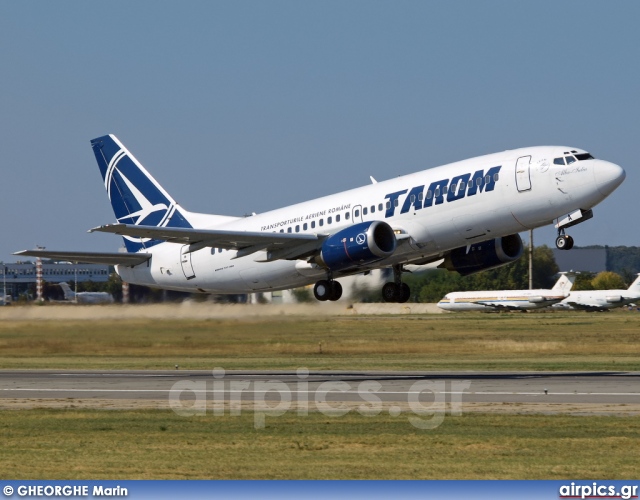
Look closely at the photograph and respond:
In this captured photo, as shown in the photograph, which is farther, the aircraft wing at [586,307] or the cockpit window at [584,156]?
the aircraft wing at [586,307]

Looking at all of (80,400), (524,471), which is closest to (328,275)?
(80,400)

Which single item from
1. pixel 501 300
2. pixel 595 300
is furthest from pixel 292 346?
pixel 595 300

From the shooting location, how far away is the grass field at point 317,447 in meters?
20.5

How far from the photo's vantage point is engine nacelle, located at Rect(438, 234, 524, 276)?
44.0 meters

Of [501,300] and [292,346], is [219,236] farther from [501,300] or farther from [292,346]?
[501,300]

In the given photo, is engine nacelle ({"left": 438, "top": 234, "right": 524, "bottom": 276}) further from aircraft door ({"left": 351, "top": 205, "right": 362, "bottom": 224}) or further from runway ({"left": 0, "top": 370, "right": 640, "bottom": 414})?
aircraft door ({"left": 351, "top": 205, "right": 362, "bottom": 224})

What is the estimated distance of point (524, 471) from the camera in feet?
66.8

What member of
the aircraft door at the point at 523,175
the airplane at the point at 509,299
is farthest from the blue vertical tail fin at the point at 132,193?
the airplane at the point at 509,299

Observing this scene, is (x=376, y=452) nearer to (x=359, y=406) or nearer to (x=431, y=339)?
(x=359, y=406)

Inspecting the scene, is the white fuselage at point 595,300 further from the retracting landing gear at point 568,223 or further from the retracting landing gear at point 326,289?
the retracting landing gear at point 568,223

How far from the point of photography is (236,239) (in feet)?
140

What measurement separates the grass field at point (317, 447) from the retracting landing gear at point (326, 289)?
15.4 m

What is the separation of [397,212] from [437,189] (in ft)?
6.38

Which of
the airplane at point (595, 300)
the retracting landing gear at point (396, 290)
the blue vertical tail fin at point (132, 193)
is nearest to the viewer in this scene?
the retracting landing gear at point (396, 290)
